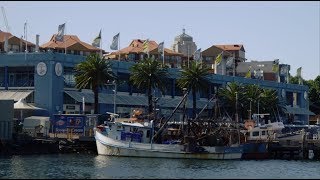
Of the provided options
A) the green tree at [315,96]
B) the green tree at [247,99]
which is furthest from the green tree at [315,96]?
the green tree at [247,99]

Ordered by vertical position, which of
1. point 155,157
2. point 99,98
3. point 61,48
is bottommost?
point 155,157

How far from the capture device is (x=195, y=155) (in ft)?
279

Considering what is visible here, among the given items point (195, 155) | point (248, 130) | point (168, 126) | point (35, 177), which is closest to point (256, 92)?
point (248, 130)

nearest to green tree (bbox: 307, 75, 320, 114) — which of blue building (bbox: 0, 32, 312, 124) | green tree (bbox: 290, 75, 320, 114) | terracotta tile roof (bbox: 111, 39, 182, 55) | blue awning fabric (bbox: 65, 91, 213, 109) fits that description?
green tree (bbox: 290, 75, 320, 114)

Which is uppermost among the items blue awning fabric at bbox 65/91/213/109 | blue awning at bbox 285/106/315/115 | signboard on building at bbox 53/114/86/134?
blue awning fabric at bbox 65/91/213/109

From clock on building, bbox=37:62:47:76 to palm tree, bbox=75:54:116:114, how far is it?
6469 mm

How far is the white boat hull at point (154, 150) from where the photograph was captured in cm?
8506

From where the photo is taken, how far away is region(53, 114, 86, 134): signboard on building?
96625 mm

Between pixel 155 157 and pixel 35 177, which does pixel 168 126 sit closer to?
pixel 155 157

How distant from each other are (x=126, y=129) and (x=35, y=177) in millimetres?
30781

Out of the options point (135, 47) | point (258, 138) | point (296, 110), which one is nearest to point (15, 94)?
point (258, 138)

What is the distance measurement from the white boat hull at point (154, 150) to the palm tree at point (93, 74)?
1592 centimetres

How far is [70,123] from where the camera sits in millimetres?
→ 96875

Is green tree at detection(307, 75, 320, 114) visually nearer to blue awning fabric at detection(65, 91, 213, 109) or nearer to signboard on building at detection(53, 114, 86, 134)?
blue awning fabric at detection(65, 91, 213, 109)
